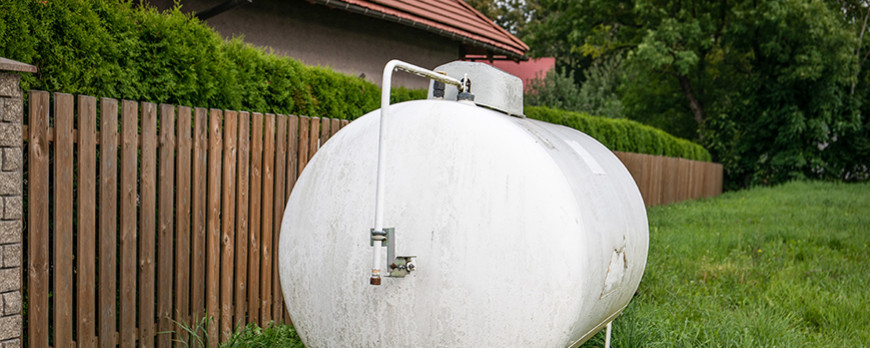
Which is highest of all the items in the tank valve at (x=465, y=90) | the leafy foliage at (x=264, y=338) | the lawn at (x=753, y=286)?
the tank valve at (x=465, y=90)

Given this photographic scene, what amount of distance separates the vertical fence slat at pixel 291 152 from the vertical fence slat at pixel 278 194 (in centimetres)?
3

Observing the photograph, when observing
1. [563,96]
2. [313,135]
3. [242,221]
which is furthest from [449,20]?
[563,96]

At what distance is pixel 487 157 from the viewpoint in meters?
2.47

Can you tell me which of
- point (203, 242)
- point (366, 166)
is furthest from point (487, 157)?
point (203, 242)

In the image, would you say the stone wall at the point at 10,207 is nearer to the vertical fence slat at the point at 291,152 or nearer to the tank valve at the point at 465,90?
the vertical fence slat at the point at 291,152

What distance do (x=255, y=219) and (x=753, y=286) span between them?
4153mm

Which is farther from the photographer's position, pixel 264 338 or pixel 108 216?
pixel 264 338

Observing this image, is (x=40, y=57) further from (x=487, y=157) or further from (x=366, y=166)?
(x=487, y=157)

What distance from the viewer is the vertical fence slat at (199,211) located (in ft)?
12.2

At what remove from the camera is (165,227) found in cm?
357

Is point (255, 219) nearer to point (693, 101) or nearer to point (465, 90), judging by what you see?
point (465, 90)

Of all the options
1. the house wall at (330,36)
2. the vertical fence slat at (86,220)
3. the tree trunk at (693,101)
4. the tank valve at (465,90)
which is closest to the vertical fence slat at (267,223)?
the vertical fence slat at (86,220)

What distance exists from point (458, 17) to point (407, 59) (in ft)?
3.14

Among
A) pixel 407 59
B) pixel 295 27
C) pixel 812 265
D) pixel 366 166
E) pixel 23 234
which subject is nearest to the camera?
pixel 366 166
